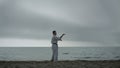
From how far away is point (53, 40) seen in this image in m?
19.0

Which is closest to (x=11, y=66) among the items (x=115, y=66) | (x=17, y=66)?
(x=17, y=66)

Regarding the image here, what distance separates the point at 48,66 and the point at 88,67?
2157mm

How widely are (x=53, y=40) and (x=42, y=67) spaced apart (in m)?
4.71

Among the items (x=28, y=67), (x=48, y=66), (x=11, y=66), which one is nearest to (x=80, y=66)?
(x=48, y=66)

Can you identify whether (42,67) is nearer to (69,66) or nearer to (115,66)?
(69,66)

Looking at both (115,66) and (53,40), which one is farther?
(53,40)

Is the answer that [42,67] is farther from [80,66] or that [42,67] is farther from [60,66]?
[80,66]

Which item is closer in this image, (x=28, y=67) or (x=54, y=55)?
(x=28, y=67)

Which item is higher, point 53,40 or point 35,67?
point 53,40

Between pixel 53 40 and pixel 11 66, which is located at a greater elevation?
pixel 53 40

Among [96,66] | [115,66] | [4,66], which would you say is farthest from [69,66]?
[4,66]

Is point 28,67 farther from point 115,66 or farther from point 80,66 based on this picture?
point 115,66

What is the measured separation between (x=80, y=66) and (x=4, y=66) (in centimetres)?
414

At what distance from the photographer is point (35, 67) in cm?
1455
